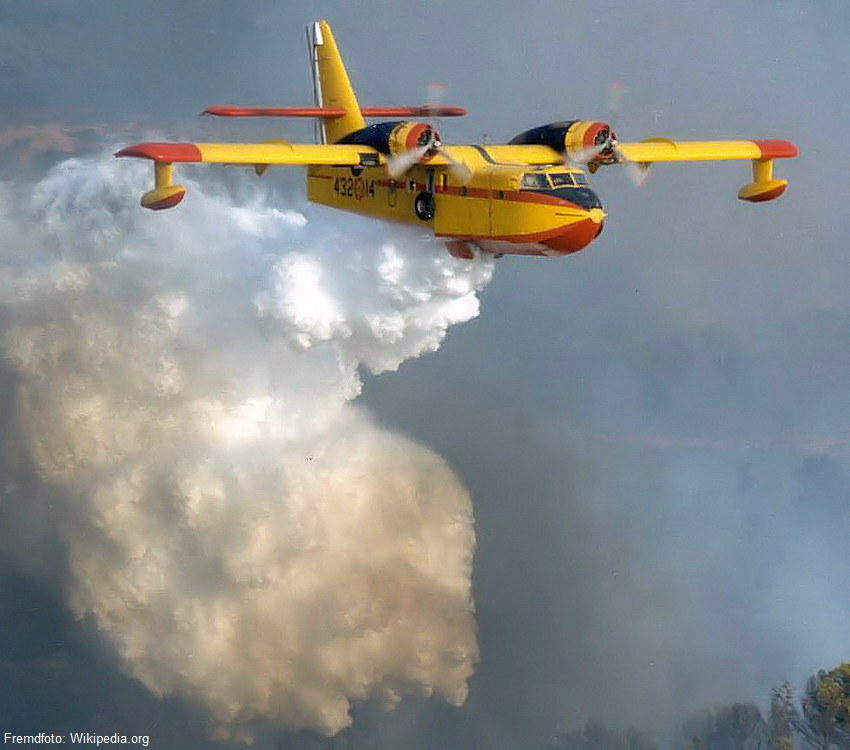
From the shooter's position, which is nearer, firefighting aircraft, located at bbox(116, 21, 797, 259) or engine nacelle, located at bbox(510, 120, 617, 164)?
firefighting aircraft, located at bbox(116, 21, 797, 259)

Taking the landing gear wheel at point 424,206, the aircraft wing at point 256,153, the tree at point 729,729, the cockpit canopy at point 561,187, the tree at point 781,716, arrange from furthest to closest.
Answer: the tree at point 781,716 < the tree at point 729,729 < the landing gear wheel at point 424,206 < the cockpit canopy at point 561,187 < the aircraft wing at point 256,153

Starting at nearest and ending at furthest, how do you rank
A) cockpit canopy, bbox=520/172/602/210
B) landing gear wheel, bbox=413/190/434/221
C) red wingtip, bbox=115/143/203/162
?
red wingtip, bbox=115/143/203/162
cockpit canopy, bbox=520/172/602/210
landing gear wheel, bbox=413/190/434/221

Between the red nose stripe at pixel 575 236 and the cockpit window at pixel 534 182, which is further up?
the cockpit window at pixel 534 182

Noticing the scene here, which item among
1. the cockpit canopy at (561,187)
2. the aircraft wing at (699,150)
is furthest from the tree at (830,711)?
the cockpit canopy at (561,187)

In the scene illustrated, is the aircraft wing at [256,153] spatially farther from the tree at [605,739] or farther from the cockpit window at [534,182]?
the tree at [605,739]

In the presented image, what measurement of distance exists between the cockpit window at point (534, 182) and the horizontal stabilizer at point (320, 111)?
4.45m

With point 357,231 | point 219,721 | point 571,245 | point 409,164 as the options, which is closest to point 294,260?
point 357,231

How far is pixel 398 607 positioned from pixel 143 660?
27.1ft

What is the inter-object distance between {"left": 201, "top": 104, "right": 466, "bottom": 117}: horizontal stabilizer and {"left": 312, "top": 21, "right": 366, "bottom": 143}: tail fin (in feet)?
0.97

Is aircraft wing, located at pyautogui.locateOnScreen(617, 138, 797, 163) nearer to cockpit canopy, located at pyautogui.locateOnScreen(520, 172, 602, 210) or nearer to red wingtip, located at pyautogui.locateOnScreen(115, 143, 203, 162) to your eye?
cockpit canopy, located at pyautogui.locateOnScreen(520, 172, 602, 210)

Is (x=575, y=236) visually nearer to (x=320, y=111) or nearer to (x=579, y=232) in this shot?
(x=579, y=232)

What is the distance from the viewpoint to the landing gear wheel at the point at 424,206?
36531 mm

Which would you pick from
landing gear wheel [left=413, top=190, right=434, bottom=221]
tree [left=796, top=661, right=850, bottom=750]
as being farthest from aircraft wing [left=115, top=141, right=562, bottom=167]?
tree [left=796, top=661, right=850, bottom=750]

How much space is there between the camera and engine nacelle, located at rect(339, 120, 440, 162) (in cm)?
3578
